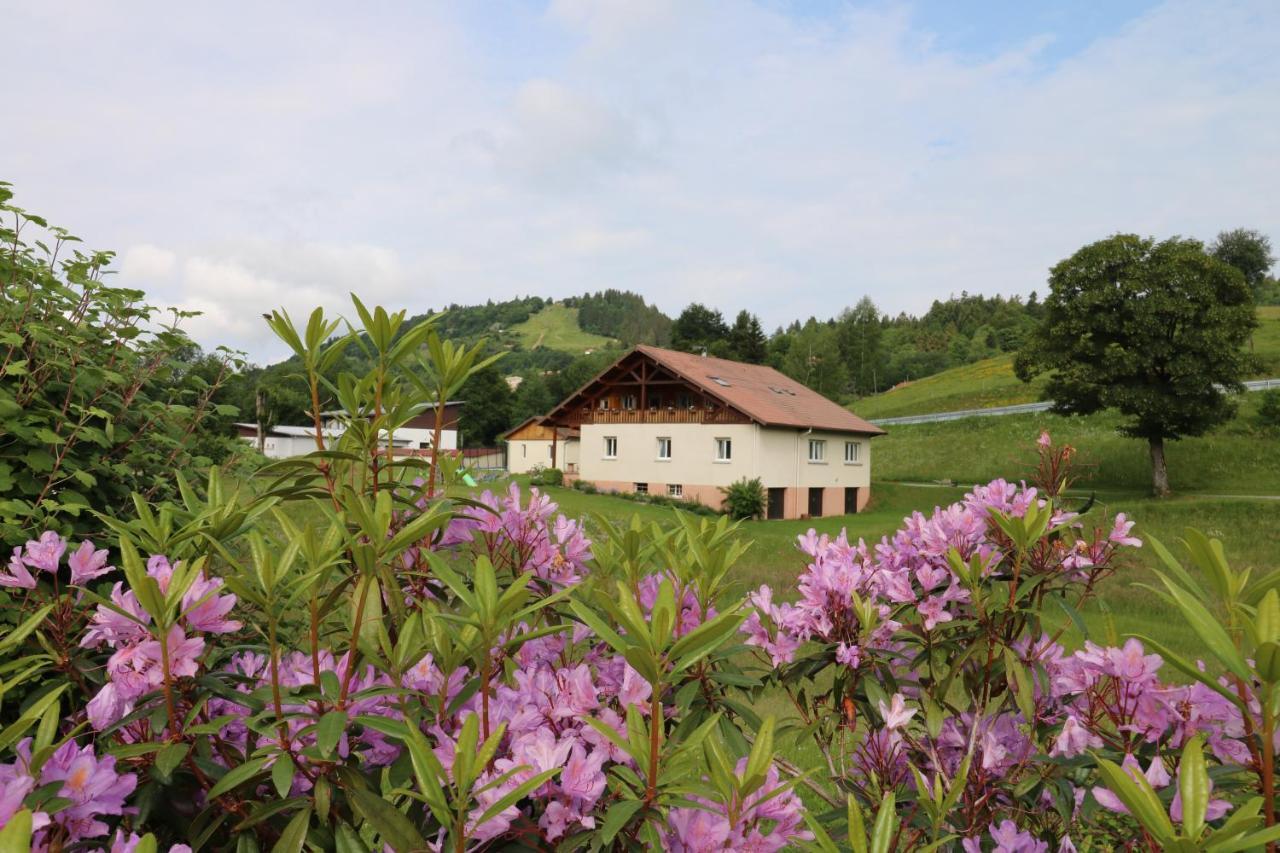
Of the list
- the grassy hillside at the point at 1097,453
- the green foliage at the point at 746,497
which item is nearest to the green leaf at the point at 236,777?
the green foliage at the point at 746,497

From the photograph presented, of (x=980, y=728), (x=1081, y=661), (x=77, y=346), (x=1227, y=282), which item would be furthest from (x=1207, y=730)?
(x=1227, y=282)

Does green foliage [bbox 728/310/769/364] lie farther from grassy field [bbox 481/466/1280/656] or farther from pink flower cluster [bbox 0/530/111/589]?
pink flower cluster [bbox 0/530/111/589]

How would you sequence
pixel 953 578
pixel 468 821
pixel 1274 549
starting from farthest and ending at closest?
pixel 1274 549 → pixel 953 578 → pixel 468 821

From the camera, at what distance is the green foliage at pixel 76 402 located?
288 centimetres

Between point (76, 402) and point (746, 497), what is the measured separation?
23250 millimetres

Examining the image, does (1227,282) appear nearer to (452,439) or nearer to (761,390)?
(761,390)

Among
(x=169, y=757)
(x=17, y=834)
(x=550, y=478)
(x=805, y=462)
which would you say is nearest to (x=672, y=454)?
(x=805, y=462)

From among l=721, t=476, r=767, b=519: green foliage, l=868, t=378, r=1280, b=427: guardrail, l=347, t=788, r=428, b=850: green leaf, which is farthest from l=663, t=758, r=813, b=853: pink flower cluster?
l=868, t=378, r=1280, b=427: guardrail

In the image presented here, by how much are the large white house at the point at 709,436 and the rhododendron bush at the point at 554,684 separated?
24174 mm

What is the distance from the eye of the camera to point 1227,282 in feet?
83.6

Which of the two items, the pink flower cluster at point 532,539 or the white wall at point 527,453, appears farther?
the white wall at point 527,453

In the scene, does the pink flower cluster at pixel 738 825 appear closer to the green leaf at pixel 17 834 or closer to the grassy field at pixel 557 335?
the green leaf at pixel 17 834

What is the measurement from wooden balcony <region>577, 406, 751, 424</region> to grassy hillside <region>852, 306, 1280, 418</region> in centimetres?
2609

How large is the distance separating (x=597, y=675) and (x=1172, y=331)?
2967 centimetres
